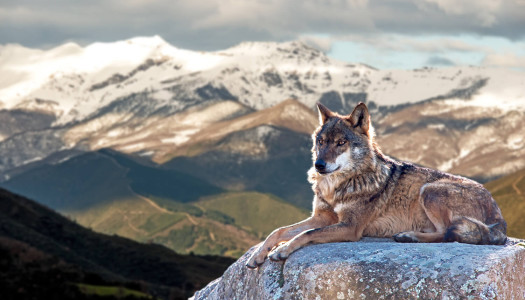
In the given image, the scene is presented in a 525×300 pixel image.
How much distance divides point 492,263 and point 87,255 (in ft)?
337

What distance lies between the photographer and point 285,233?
47.4 ft

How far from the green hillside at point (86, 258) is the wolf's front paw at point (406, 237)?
42272mm

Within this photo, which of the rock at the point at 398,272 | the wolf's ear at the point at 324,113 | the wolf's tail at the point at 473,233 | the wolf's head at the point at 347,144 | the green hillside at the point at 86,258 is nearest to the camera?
the rock at the point at 398,272

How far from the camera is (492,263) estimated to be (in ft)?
38.7

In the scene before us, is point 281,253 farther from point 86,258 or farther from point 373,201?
point 86,258

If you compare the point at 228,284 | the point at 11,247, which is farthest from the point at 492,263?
the point at 11,247

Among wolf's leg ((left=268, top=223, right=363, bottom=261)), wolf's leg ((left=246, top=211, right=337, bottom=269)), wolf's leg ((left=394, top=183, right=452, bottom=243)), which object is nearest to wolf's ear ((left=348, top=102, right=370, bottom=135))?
wolf's leg ((left=394, top=183, right=452, bottom=243))

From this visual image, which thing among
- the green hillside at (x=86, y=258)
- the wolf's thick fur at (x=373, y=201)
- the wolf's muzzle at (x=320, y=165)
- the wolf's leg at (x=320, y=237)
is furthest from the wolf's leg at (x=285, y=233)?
the green hillside at (x=86, y=258)

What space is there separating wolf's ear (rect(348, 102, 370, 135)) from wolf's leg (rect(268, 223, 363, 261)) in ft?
6.52

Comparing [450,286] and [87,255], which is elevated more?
[450,286]

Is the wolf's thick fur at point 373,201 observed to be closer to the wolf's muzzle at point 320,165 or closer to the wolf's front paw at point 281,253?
the wolf's muzzle at point 320,165

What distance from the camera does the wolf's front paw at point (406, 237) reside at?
1393cm

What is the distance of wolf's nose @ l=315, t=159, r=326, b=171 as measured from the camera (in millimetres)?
13865

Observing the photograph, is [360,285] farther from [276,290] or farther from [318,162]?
[318,162]
